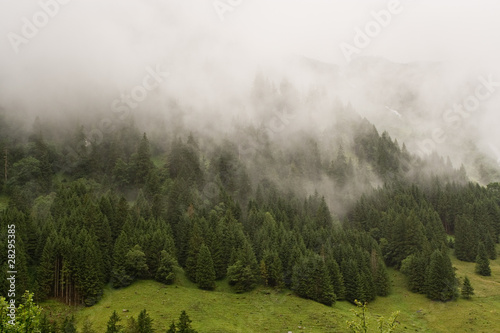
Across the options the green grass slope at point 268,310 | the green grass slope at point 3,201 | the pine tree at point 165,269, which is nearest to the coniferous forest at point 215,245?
the pine tree at point 165,269

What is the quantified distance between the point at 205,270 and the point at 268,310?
90.7 feet

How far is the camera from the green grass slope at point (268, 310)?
98375 mm

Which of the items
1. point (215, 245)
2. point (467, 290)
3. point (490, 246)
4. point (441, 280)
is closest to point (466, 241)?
point (490, 246)

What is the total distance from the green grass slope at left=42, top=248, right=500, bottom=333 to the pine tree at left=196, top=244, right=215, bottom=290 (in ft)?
11.1

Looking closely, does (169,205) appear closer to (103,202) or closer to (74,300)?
(103,202)

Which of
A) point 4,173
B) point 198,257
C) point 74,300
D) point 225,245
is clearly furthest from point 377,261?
point 4,173

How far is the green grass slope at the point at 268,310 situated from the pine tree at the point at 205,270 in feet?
11.1

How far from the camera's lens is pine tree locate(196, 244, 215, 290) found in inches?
4911

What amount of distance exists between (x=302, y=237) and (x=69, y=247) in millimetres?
91201

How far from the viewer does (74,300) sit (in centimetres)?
10569

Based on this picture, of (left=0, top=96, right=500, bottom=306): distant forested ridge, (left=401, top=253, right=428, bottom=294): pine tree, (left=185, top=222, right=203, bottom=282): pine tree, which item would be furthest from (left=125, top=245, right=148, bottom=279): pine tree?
(left=401, top=253, right=428, bottom=294): pine tree

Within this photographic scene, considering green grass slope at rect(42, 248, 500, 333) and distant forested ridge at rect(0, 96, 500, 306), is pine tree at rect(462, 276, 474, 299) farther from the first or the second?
distant forested ridge at rect(0, 96, 500, 306)

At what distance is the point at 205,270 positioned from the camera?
12644cm

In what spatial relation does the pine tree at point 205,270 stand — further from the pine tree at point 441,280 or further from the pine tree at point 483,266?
the pine tree at point 483,266
